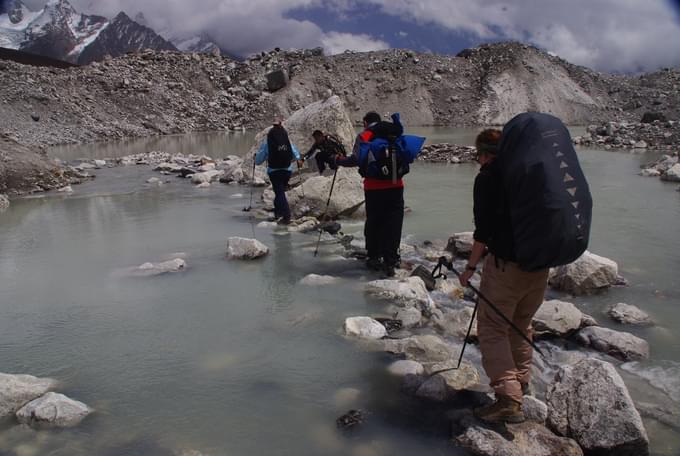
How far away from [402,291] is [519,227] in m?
3.20

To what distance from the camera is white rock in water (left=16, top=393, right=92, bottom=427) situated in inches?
154

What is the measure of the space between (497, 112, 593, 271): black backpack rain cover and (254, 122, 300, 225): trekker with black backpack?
296 inches

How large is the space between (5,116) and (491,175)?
42.1 metres

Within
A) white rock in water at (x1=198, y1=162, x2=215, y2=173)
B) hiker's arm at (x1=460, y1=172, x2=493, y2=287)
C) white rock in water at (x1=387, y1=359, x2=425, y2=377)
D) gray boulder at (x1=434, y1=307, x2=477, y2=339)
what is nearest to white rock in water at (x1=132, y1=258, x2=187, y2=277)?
gray boulder at (x1=434, y1=307, x2=477, y2=339)

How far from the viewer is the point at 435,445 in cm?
371

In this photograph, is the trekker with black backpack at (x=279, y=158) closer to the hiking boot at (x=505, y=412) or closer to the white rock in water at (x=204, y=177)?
the white rock in water at (x=204, y=177)

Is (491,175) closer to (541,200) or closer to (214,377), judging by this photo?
(541,200)

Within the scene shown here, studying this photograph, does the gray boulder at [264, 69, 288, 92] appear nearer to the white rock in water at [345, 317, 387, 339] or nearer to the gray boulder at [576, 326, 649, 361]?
the white rock in water at [345, 317, 387, 339]

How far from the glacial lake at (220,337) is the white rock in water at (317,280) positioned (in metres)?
0.17

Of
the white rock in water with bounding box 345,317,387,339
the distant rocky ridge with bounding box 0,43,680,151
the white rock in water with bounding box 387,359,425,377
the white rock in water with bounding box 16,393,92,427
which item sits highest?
the distant rocky ridge with bounding box 0,43,680,151

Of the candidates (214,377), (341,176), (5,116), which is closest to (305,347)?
(214,377)

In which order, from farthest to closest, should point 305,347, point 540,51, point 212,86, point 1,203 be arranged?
point 540,51
point 212,86
point 1,203
point 305,347

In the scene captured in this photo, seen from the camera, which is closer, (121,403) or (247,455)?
(247,455)

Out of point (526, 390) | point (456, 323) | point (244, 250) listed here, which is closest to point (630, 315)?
point (456, 323)
